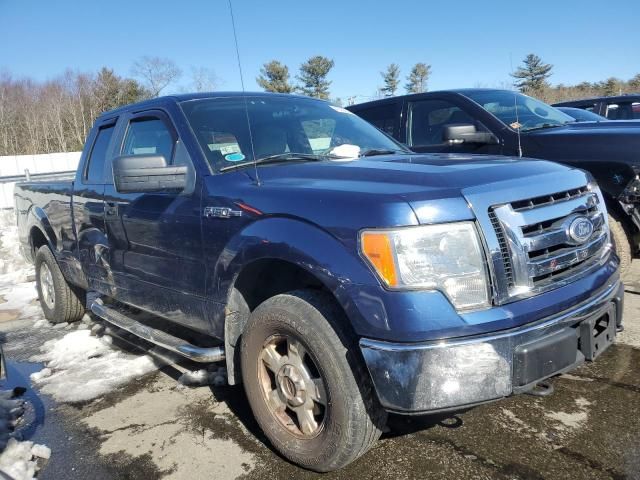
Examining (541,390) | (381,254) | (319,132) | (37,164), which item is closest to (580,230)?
(541,390)

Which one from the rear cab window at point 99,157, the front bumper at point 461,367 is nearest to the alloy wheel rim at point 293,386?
the front bumper at point 461,367

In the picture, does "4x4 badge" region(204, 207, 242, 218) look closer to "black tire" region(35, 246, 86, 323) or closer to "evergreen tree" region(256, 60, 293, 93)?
"black tire" region(35, 246, 86, 323)

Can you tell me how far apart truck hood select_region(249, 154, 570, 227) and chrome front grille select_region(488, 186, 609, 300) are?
0.15 meters

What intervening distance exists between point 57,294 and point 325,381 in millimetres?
4002

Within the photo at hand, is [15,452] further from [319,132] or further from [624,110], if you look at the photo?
[624,110]

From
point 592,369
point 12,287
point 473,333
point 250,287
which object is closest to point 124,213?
point 250,287

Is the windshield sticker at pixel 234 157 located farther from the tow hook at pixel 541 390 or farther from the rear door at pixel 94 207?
the tow hook at pixel 541 390

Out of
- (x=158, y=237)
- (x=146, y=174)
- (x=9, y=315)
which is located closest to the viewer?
(x=146, y=174)

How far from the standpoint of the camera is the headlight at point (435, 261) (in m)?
2.04

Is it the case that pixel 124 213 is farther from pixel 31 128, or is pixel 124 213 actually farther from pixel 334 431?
pixel 31 128

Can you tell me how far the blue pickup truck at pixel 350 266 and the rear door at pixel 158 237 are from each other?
15mm

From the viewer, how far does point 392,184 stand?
2309mm

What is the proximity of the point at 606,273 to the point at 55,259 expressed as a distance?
4.83 m

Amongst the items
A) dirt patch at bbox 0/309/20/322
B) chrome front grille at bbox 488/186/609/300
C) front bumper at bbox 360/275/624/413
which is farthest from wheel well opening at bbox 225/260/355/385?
dirt patch at bbox 0/309/20/322
